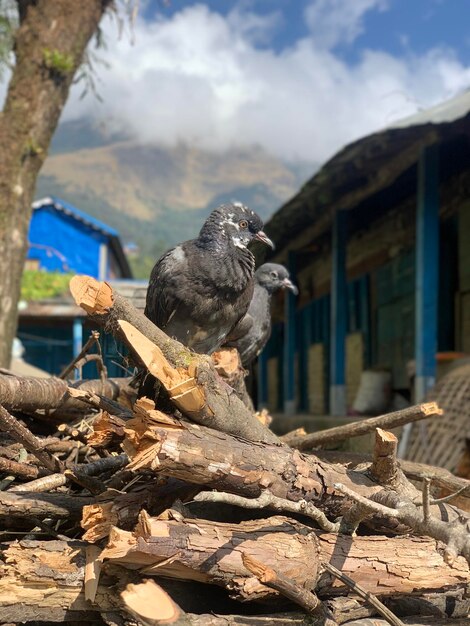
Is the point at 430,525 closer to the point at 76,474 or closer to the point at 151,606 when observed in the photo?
the point at 151,606

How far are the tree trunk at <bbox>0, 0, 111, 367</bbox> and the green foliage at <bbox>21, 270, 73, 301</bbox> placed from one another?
13.4 meters

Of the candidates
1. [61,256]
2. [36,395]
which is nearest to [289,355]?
[36,395]

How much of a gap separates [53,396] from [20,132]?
5.10m

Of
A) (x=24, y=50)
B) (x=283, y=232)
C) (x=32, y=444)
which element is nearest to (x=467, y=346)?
(x=283, y=232)

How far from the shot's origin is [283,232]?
1093cm

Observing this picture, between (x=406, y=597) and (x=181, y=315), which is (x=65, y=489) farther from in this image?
(x=406, y=597)

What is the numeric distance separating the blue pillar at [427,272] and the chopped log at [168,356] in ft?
16.1

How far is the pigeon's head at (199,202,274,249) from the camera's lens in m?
3.59

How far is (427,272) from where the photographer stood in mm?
7328

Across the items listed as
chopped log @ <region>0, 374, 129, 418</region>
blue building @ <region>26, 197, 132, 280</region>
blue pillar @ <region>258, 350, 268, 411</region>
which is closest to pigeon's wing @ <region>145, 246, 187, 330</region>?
chopped log @ <region>0, 374, 129, 418</region>

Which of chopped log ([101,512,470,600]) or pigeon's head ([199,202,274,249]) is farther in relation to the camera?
pigeon's head ([199,202,274,249])

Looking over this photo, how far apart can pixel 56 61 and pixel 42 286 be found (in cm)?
1425

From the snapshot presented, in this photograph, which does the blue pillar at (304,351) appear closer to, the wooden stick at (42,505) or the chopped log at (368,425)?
the chopped log at (368,425)

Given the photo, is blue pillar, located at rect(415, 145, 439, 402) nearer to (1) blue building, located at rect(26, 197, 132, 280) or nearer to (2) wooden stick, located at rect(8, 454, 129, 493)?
(2) wooden stick, located at rect(8, 454, 129, 493)
